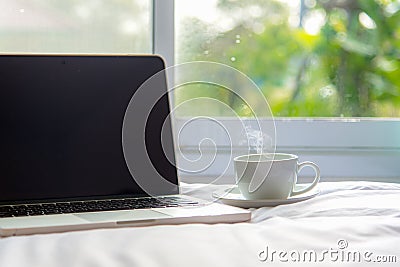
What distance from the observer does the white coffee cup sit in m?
1.01

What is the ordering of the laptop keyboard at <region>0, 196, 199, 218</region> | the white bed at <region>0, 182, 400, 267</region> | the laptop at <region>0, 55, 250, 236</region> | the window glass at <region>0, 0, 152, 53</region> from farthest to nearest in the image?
1. the window glass at <region>0, 0, 152, 53</region>
2. the laptop at <region>0, 55, 250, 236</region>
3. the laptop keyboard at <region>0, 196, 199, 218</region>
4. the white bed at <region>0, 182, 400, 267</region>

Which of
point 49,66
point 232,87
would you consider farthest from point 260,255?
point 232,87

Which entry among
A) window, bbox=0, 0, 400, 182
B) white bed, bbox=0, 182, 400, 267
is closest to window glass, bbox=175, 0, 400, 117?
window, bbox=0, 0, 400, 182

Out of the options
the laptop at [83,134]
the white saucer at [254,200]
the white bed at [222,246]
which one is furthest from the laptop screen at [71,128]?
the white bed at [222,246]

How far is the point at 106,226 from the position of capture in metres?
0.82

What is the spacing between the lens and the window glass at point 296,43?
6.19ft

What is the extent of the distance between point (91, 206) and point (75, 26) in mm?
924

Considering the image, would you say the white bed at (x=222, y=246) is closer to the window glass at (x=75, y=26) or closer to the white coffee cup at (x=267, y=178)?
the white coffee cup at (x=267, y=178)

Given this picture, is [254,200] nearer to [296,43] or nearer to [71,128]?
[71,128]

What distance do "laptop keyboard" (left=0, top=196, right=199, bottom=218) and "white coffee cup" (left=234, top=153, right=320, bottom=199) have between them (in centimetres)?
9

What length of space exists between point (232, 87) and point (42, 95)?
757 millimetres

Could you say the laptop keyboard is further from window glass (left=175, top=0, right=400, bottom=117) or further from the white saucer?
window glass (left=175, top=0, right=400, bottom=117)

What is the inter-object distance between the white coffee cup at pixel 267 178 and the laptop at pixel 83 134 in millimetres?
79

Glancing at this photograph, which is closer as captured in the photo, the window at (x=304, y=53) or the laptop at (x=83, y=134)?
the laptop at (x=83, y=134)
